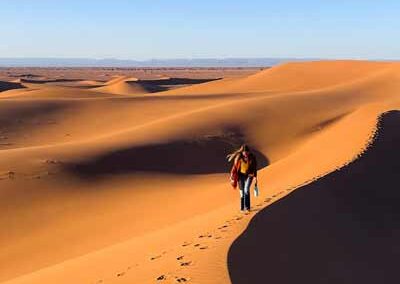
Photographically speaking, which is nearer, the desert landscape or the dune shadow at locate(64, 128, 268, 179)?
the desert landscape

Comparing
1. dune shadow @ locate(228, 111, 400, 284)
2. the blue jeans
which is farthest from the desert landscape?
the blue jeans

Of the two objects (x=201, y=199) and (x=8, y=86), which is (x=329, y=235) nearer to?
(x=201, y=199)

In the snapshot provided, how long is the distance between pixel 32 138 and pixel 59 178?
14.3 metres

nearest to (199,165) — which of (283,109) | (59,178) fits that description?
(59,178)

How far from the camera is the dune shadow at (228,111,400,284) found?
7.25m

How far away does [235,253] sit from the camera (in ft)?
23.7

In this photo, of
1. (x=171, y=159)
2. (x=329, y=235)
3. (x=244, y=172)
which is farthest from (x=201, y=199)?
(x=329, y=235)

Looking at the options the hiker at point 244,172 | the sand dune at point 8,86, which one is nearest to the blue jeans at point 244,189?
the hiker at point 244,172

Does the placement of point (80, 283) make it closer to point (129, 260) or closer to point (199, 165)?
point (129, 260)

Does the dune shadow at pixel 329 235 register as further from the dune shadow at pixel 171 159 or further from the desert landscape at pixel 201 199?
the dune shadow at pixel 171 159

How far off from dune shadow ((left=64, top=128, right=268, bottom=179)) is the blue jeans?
340 inches

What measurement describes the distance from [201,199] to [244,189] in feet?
18.0

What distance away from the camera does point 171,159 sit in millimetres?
22422

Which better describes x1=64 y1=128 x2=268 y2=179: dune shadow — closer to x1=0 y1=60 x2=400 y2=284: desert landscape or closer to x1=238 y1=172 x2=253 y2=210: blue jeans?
x1=0 y1=60 x2=400 y2=284: desert landscape
